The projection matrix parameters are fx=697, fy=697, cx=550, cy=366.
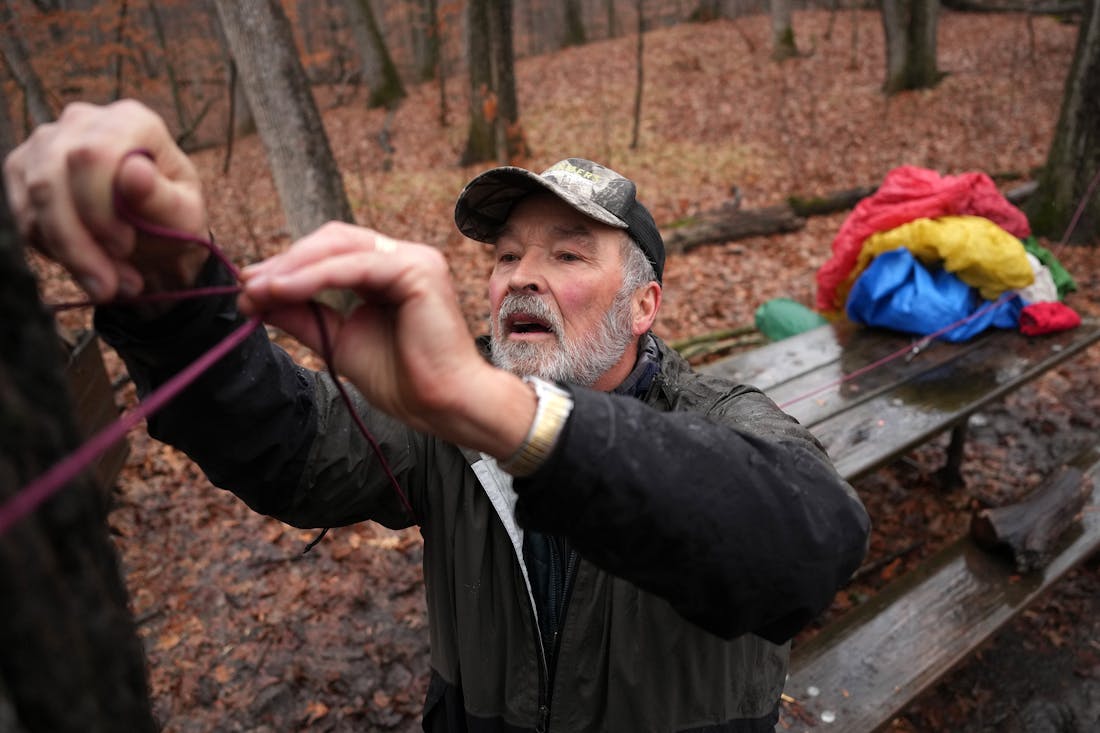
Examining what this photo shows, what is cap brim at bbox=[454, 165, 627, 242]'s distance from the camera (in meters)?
2.03

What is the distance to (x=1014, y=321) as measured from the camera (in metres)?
4.46

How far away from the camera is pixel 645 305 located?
228cm

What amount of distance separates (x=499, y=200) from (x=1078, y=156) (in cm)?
816

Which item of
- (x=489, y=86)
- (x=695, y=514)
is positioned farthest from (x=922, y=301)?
(x=489, y=86)

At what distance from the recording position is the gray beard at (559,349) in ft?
6.79

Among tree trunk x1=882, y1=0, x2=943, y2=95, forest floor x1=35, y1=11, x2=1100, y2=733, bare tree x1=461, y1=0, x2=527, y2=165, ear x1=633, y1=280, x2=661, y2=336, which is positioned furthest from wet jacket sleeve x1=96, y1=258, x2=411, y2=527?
tree trunk x1=882, y1=0, x2=943, y2=95

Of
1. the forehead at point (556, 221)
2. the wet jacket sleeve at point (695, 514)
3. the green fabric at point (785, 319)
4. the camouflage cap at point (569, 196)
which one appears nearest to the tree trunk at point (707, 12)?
the green fabric at point (785, 319)

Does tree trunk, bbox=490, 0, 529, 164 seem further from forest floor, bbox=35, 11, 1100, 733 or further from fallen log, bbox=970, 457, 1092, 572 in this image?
fallen log, bbox=970, 457, 1092, 572

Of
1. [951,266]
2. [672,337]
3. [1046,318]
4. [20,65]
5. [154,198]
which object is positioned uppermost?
[20,65]

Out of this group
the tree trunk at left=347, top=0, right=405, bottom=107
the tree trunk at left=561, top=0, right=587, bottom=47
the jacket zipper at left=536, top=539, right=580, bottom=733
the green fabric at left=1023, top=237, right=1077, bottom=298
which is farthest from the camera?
the tree trunk at left=561, top=0, right=587, bottom=47

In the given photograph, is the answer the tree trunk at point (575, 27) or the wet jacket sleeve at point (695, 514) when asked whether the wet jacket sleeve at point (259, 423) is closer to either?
the wet jacket sleeve at point (695, 514)

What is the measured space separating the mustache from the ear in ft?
0.91

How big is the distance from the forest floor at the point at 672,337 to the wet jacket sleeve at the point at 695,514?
2684 millimetres

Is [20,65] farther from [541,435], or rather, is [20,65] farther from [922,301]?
[541,435]
